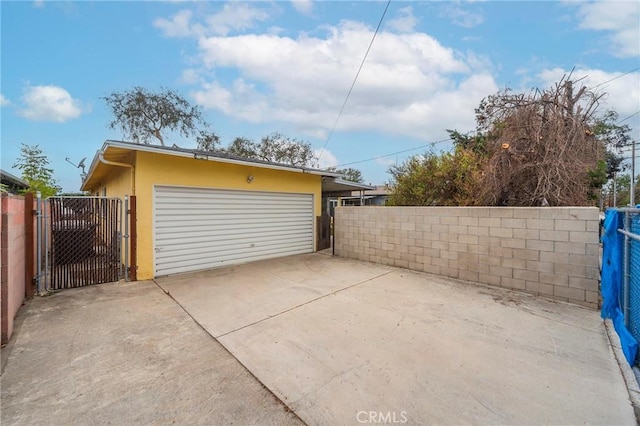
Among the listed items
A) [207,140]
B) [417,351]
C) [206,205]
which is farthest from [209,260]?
[207,140]

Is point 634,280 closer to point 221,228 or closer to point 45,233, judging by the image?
point 221,228

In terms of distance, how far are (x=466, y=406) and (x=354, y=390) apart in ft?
2.77

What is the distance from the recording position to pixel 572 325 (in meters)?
3.65

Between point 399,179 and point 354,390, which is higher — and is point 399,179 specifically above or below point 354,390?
above

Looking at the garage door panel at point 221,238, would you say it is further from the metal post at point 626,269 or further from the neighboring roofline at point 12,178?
the neighboring roofline at point 12,178

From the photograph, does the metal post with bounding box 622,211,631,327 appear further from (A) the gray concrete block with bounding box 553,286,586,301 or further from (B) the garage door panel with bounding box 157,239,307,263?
(B) the garage door panel with bounding box 157,239,307,263

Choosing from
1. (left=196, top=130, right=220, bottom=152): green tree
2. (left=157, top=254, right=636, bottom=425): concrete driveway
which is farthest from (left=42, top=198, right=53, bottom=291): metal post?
(left=196, top=130, right=220, bottom=152): green tree

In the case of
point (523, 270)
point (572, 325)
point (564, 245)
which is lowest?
point (572, 325)

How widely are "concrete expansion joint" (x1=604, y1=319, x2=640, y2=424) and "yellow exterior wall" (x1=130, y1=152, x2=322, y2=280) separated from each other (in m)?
7.09

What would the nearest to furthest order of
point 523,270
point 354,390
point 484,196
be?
point 354,390
point 523,270
point 484,196

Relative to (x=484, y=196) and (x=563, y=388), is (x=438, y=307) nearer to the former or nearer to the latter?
(x=563, y=388)

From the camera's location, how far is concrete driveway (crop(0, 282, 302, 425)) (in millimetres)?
2045

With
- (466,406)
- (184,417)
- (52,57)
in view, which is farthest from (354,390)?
(52,57)

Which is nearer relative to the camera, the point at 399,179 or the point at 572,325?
the point at 572,325
